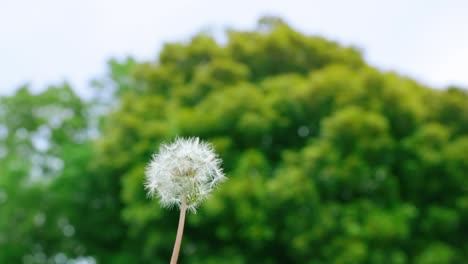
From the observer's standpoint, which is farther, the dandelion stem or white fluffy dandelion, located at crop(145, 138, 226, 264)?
white fluffy dandelion, located at crop(145, 138, 226, 264)

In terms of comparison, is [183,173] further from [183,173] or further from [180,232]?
[180,232]

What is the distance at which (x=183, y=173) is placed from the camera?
7.92ft

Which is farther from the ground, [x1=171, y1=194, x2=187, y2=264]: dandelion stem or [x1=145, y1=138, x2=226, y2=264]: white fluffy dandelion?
[x1=145, y1=138, x2=226, y2=264]: white fluffy dandelion

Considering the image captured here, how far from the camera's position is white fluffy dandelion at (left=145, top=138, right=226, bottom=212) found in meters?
2.34

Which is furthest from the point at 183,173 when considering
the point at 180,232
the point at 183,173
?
the point at 180,232

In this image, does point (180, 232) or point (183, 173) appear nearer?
point (180, 232)

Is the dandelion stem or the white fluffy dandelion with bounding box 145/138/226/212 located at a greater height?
the white fluffy dandelion with bounding box 145/138/226/212

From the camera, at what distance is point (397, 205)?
1720 centimetres

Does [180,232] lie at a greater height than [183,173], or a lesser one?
lesser

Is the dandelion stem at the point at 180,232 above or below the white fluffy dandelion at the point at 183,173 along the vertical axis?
below

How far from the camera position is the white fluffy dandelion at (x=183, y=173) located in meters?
2.34

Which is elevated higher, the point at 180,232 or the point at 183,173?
the point at 183,173

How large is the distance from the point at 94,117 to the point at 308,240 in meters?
15.1

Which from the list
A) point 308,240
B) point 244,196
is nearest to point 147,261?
point 244,196
